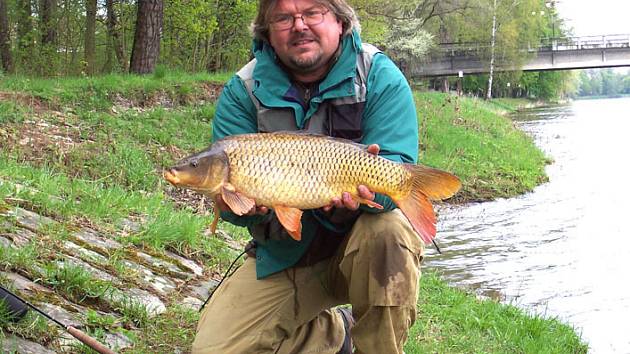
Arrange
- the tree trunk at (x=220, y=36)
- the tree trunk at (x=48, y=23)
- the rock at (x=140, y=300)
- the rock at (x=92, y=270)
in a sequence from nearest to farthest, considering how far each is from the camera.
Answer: the rock at (x=140, y=300) → the rock at (x=92, y=270) → the tree trunk at (x=48, y=23) → the tree trunk at (x=220, y=36)

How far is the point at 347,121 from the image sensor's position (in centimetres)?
339

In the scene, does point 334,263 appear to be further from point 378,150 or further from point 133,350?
point 133,350

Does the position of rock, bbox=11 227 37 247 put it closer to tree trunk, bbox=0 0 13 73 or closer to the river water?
the river water

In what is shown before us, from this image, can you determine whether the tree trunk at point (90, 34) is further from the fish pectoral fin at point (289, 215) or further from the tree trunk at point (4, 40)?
the fish pectoral fin at point (289, 215)

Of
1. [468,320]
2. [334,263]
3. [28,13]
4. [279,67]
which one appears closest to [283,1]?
[279,67]

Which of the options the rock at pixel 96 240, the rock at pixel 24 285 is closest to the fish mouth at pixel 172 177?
the rock at pixel 24 285

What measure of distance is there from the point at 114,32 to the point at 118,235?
1240 centimetres

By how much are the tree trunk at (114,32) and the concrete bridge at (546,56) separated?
3030 centimetres

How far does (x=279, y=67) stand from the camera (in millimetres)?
3488

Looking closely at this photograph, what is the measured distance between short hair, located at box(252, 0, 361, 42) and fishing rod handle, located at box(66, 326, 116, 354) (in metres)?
1.69

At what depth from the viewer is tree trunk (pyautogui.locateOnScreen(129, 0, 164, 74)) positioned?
12.5 m

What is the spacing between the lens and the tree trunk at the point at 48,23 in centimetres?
1598

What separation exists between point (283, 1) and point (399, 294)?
4.98ft

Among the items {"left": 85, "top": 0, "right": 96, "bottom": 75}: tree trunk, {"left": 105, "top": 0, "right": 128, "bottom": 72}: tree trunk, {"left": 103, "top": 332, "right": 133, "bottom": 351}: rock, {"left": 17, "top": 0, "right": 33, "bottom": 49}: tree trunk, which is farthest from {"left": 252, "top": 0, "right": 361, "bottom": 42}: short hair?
{"left": 17, "top": 0, "right": 33, "bottom": 49}: tree trunk
